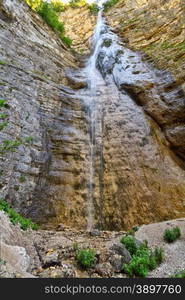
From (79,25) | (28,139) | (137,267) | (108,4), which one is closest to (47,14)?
(79,25)

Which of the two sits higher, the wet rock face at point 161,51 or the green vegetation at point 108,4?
the green vegetation at point 108,4

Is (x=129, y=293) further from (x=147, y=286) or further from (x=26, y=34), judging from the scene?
(x=26, y=34)

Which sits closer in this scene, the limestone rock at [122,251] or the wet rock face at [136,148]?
the limestone rock at [122,251]

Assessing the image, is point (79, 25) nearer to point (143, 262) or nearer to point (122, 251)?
point (122, 251)

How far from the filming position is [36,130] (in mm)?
10805

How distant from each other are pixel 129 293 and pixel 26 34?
1340 centimetres

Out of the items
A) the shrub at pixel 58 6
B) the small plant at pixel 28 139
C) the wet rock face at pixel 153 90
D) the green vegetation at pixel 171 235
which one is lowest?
the green vegetation at pixel 171 235

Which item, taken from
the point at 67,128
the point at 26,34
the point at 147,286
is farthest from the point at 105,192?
the point at 26,34

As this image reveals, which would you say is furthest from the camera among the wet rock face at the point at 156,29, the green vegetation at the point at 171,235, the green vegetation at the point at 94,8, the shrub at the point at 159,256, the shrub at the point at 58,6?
the shrub at the point at 58,6

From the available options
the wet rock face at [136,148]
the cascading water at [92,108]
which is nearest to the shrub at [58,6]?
the cascading water at [92,108]

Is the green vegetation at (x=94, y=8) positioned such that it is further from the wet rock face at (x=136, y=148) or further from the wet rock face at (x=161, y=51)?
the wet rock face at (x=136, y=148)

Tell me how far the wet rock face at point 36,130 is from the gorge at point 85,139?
0.04 metres

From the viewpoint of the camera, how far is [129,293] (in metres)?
4.10

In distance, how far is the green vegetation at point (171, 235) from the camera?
722cm
